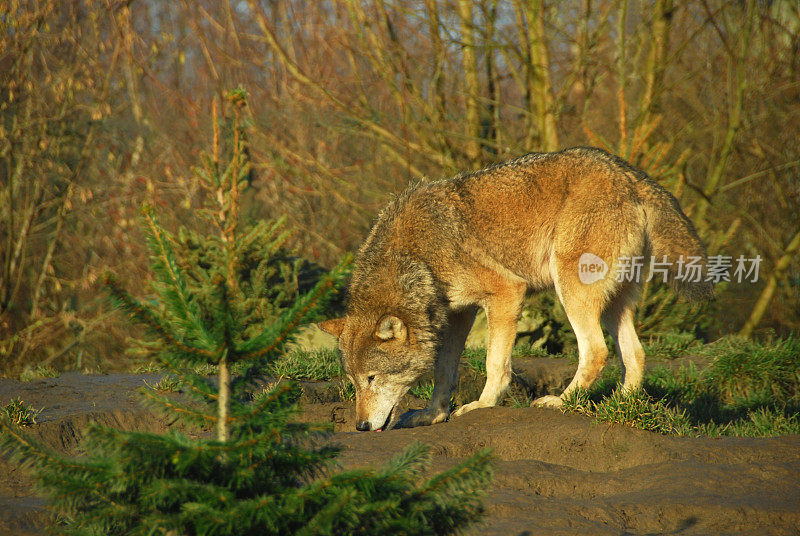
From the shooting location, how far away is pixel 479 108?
1140cm

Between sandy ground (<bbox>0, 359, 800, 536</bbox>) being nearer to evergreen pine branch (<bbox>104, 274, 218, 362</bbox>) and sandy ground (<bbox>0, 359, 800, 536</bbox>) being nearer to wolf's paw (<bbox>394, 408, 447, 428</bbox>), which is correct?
wolf's paw (<bbox>394, 408, 447, 428</bbox>)

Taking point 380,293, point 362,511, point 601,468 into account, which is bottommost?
point 601,468

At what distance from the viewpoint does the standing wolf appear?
20.1 ft

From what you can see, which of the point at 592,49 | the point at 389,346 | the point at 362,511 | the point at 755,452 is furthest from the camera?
the point at 592,49

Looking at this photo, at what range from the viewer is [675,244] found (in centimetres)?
634

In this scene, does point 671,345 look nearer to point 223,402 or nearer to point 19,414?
point 19,414

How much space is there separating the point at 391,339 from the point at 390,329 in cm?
10

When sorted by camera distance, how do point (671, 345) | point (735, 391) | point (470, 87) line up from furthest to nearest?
point (470, 87) → point (671, 345) → point (735, 391)

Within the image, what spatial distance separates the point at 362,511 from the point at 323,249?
1200cm

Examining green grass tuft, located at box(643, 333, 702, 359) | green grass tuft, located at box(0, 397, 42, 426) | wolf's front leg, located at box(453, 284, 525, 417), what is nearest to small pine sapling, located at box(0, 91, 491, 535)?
green grass tuft, located at box(0, 397, 42, 426)

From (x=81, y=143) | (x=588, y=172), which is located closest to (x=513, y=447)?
(x=588, y=172)

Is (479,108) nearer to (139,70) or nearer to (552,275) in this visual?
(552,275)

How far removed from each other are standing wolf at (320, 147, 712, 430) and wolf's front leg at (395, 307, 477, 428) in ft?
0.05

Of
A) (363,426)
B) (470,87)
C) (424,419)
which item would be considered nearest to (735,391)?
(424,419)
